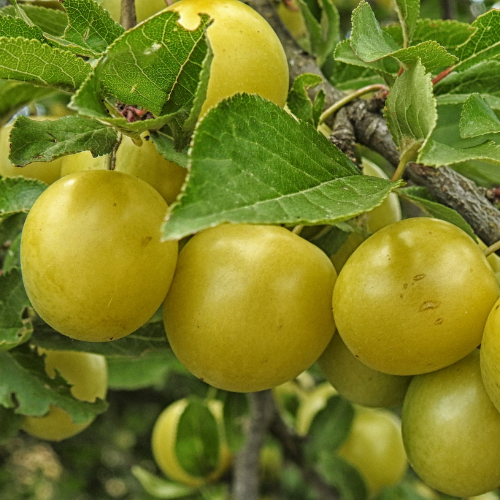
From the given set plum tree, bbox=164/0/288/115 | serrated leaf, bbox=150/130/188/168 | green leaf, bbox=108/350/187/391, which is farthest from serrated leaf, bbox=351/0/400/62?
A: green leaf, bbox=108/350/187/391

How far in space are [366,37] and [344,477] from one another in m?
1.06

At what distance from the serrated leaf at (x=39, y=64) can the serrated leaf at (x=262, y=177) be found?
16cm

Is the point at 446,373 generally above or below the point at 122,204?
below

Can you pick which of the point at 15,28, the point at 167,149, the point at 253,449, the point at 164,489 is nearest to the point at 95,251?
the point at 167,149

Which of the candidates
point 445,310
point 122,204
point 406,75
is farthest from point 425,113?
point 122,204

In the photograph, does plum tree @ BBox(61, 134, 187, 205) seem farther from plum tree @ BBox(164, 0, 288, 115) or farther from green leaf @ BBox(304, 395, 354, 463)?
green leaf @ BBox(304, 395, 354, 463)

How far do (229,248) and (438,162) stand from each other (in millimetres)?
248

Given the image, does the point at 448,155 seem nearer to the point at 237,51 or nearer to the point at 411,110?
the point at 411,110

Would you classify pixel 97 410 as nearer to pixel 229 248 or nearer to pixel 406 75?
pixel 229 248

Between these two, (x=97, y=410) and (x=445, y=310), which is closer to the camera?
(x=445, y=310)

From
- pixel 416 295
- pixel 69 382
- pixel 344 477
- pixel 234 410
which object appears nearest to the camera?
pixel 416 295

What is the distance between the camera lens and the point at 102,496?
2.52 meters

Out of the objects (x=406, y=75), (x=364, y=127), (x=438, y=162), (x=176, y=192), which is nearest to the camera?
(x=438, y=162)

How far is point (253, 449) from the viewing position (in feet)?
4.66
